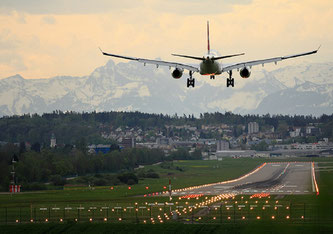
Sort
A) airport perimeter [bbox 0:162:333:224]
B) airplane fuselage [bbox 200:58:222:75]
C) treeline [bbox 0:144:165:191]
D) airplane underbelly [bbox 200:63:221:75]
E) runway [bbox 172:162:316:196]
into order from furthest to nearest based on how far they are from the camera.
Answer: treeline [bbox 0:144:165:191]
runway [bbox 172:162:316:196]
airport perimeter [bbox 0:162:333:224]
airplane underbelly [bbox 200:63:221:75]
airplane fuselage [bbox 200:58:222:75]

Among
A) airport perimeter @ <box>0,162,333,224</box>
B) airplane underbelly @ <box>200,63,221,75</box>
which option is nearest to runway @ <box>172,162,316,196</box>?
airport perimeter @ <box>0,162,333,224</box>

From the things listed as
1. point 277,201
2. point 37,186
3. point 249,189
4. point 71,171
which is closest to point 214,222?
point 277,201

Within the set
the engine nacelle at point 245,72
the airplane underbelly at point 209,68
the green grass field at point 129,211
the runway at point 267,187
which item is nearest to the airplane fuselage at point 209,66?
the airplane underbelly at point 209,68

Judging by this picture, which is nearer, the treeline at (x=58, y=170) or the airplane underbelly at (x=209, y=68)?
the airplane underbelly at (x=209, y=68)

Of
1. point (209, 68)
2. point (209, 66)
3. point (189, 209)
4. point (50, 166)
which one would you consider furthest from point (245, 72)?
point (50, 166)

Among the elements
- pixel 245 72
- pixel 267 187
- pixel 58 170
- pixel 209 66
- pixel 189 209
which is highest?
pixel 209 66

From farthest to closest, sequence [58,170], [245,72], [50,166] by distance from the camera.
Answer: [50,166] < [58,170] < [245,72]

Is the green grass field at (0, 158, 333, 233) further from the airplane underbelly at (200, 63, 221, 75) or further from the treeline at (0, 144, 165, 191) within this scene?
the airplane underbelly at (200, 63, 221, 75)

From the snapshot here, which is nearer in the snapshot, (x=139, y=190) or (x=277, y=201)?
(x=277, y=201)

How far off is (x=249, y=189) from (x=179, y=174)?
55.7m

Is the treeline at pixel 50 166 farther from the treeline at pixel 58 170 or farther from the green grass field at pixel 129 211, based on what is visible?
the green grass field at pixel 129 211

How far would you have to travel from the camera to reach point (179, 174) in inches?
6403

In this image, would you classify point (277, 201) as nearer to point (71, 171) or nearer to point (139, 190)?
point (139, 190)

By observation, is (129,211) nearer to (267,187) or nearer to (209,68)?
(209,68)
